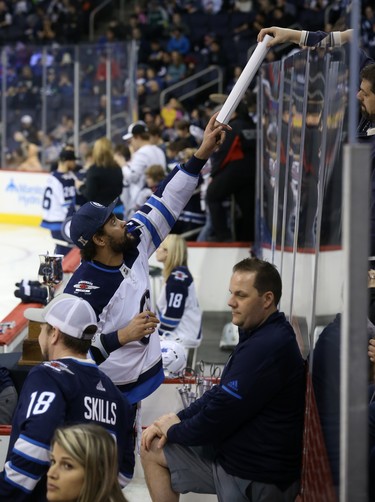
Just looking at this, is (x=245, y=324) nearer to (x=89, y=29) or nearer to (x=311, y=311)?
(x=311, y=311)

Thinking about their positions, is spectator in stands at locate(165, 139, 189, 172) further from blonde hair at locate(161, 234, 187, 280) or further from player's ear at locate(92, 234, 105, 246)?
player's ear at locate(92, 234, 105, 246)

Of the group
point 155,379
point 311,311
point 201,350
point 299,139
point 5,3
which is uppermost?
point 5,3

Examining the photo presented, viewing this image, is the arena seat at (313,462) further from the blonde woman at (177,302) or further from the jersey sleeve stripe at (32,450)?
the blonde woman at (177,302)

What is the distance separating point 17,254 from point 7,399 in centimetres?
739

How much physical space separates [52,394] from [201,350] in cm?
467

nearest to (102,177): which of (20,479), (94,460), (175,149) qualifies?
(175,149)

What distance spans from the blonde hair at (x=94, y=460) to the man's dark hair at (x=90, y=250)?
1473 millimetres

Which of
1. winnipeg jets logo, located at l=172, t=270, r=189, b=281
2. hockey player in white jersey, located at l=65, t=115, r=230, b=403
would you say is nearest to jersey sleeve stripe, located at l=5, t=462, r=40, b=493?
hockey player in white jersey, located at l=65, t=115, r=230, b=403

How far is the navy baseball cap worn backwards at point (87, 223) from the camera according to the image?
397 cm

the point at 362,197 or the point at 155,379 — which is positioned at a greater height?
the point at 362,197

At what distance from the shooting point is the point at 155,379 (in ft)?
13.9

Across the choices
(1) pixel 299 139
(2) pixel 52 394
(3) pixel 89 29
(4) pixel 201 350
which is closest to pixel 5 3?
(3) pixel 89 29

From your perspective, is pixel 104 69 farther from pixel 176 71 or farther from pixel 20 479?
pixel 20 479

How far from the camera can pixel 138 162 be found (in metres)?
10.5
